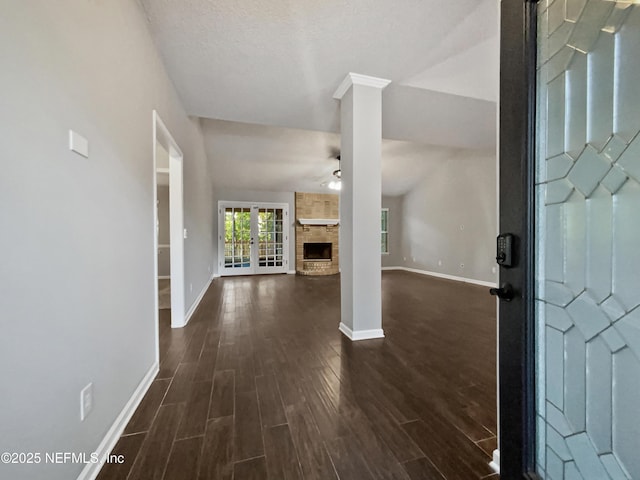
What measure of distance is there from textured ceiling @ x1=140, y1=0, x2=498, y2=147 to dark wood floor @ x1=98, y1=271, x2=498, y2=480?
257 cm

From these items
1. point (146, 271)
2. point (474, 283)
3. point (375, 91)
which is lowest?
point (474, 283)

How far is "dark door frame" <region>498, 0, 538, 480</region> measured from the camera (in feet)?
2.67

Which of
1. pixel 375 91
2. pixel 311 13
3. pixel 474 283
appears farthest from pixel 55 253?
pixel 474 283

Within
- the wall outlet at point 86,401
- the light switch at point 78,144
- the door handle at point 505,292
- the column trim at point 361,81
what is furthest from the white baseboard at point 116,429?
the column trim at point 361,81

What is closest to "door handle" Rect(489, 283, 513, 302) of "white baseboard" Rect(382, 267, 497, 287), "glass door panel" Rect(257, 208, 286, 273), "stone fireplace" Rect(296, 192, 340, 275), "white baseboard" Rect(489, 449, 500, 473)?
"white baseboard" Rect(489, 449, 500, 473)

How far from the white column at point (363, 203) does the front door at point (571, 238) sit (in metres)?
1.65

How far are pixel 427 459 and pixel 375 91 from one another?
2.87 meters

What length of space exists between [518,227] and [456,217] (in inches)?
238

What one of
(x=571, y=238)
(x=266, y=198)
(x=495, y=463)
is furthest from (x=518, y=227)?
(x=266, y=198)

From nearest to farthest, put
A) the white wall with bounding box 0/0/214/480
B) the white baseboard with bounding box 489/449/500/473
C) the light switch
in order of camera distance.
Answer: the white wall with bounding box 0/0/214/480
the light switch
the white baseboard with bounding box 489/449/500/473

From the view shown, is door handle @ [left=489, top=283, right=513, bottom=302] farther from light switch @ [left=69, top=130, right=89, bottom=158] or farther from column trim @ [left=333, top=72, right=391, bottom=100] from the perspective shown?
column trim @ [left=333, top=72, right=391, bottom=100]

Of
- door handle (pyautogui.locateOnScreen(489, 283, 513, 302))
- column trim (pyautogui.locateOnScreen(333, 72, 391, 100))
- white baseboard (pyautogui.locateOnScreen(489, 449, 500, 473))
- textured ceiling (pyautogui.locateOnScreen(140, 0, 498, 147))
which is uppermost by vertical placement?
textured ceiling (pyautogui.locateOnScreen(140, 0, 498, 147))

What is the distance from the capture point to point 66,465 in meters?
0.95

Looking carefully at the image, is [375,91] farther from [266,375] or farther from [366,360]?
[266,375]
